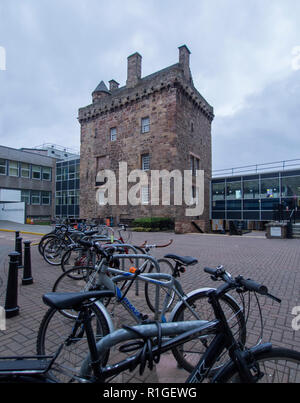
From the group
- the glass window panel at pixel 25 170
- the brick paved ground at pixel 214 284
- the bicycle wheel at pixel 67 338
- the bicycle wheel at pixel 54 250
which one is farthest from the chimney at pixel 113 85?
the bicycle wheel at pixel 67 338

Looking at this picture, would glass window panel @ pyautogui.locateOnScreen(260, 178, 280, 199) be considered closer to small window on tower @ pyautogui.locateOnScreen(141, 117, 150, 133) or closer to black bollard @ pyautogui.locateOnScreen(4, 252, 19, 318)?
small window on tower @ pyautogui.locateOnScreen(141, 117, 150, 133)

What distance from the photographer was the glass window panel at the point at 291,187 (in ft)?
71.7

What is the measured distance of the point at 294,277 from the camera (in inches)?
213

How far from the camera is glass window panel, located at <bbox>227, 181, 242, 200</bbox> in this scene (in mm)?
25116

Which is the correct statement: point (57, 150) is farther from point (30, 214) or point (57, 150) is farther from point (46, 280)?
point (46, 280)

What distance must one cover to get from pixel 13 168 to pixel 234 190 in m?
30.4

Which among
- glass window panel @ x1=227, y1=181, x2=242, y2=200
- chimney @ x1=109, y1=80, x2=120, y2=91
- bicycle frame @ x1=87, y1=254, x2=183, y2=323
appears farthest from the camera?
chimney @ x1=109, y1=80, x2=120, y2=91

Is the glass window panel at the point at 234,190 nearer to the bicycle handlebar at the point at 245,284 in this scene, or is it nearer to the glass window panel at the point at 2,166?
the bicycle handlebar at the point at 245,284

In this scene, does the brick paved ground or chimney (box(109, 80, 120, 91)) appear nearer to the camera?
the brick paved ground

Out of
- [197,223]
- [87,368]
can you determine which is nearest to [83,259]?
[87,368]

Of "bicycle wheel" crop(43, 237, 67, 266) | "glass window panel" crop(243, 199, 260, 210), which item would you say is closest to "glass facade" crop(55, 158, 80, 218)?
"glass window panel" crop(243, 199, 260, 210)

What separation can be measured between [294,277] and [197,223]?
12.6 m

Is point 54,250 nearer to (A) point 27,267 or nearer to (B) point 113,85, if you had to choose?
(A) point 27,267

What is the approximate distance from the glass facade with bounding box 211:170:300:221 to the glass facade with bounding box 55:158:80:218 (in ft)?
65.7
